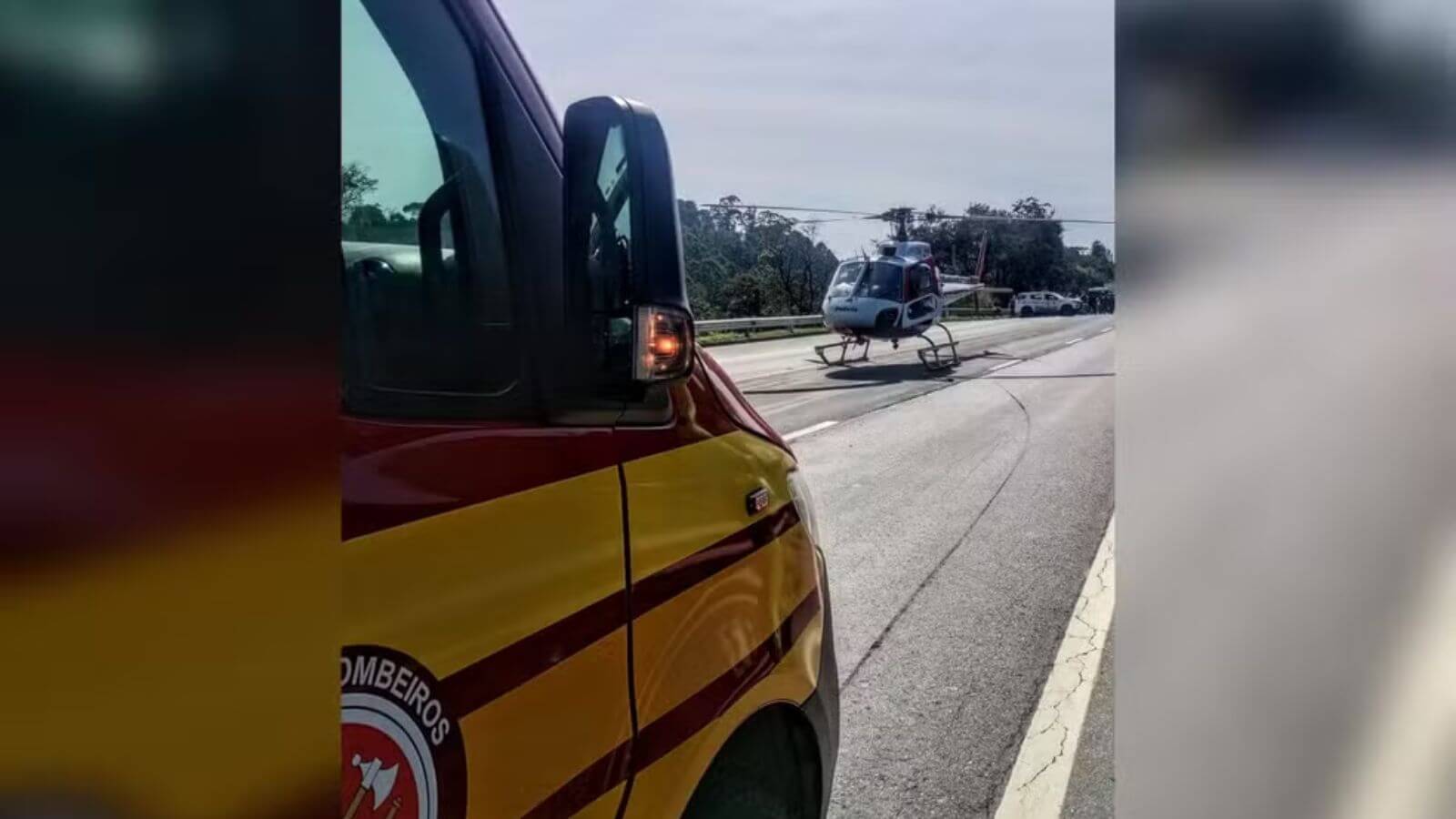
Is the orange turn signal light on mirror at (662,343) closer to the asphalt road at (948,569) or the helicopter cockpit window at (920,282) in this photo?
the asphalt road at (948,569)

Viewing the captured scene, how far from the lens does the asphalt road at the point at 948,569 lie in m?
3.42

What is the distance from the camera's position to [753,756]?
195 cm

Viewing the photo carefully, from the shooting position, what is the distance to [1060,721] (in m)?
3.75

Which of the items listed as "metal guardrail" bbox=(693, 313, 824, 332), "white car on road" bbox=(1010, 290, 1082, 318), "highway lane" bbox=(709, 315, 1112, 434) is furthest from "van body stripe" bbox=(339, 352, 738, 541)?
"white car on road" bbox=(1010, 290, 1082, 318)

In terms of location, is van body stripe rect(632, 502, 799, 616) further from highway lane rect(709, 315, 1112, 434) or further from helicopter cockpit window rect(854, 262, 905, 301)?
helicopter cockpit window rect(854, 262, 905, 301)

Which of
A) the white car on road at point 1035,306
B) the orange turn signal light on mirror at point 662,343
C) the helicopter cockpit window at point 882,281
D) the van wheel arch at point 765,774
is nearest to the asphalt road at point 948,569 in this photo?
the orange turn signal light on mirror at point 662,343

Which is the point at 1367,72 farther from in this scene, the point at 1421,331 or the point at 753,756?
the point at 753,756

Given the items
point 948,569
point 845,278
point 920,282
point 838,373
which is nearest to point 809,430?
point 948,569

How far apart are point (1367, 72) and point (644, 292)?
89 centimetres

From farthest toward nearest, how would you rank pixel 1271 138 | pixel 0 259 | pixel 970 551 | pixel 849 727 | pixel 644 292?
pixel 970 551
pixel 849 727
pixel 644 292
pixel 1271 138
pixel 0 259

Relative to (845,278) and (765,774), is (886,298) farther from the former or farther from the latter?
(765,774)

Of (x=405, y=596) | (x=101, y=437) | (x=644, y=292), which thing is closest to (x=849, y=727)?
(x=644, y=292)

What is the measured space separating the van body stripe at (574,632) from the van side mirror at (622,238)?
309 millimetres

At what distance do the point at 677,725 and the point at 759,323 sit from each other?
29.5 m
